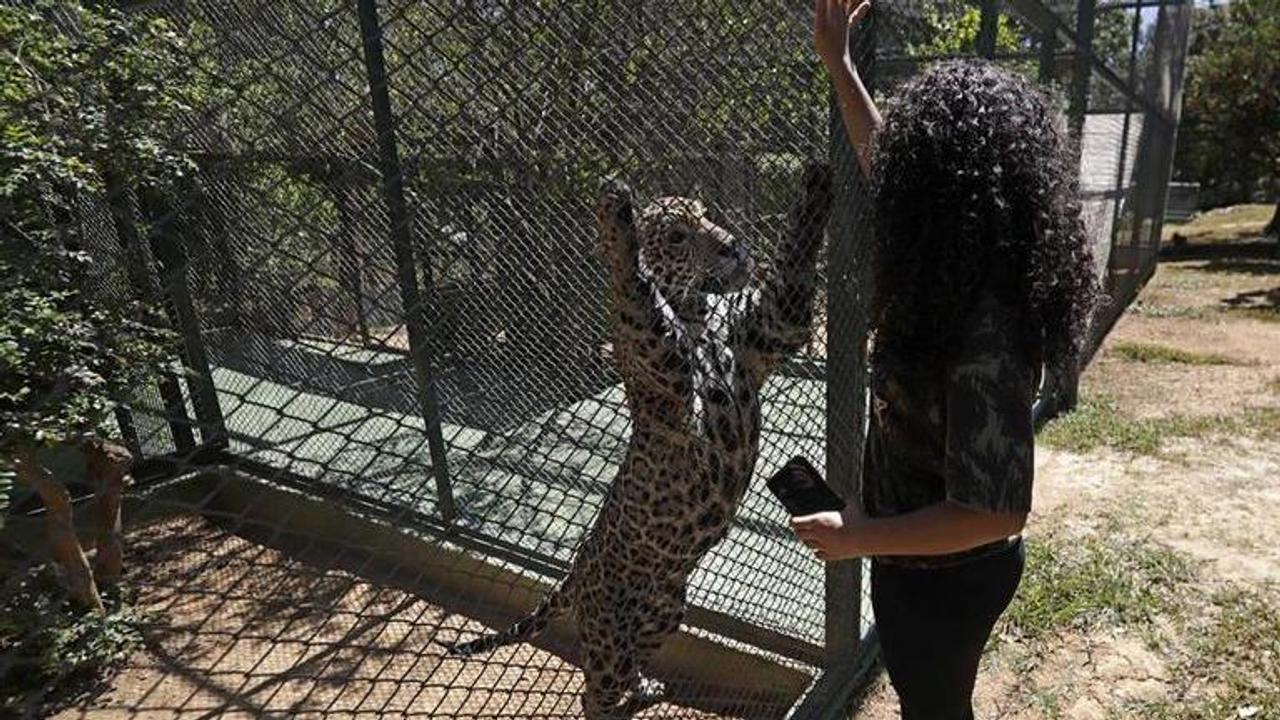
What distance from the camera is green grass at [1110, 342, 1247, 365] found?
6.39 m

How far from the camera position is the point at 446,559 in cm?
375

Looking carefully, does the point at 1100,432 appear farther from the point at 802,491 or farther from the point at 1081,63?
the point at 802,491

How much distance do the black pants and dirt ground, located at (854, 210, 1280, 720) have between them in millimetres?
1079

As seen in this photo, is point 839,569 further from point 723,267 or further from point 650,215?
point 650,215

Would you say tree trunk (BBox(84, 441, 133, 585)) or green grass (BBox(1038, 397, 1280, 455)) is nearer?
tree trunk (BBox(84, 441, 133, 585))

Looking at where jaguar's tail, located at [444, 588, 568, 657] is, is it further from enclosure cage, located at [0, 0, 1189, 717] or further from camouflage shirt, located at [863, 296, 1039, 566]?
Result: camouflage shirt, located at [863, 296, 1039, 566]

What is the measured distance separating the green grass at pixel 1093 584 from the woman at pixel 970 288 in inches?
82.4

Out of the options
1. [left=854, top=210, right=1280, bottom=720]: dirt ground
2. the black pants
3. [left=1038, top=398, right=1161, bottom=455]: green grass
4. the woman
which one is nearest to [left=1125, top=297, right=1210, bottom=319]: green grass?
[left=854, top=210, right=1280, bottom=720]: dirt ground

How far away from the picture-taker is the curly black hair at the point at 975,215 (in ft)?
4.43

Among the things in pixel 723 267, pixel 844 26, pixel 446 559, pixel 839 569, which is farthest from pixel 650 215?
pixel 446 559

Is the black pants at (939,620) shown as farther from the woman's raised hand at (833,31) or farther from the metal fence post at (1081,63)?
the metal fence post at (1081,63)

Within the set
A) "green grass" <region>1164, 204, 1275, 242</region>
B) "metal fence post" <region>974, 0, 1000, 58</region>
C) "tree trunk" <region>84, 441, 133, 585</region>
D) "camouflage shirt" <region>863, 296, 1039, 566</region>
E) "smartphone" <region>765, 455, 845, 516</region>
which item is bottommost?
"green grass" <region>1164, 204, 1275, 242</region>

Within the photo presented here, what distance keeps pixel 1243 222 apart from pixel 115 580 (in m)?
19.8

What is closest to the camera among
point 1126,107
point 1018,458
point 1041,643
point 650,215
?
point 1018,458
